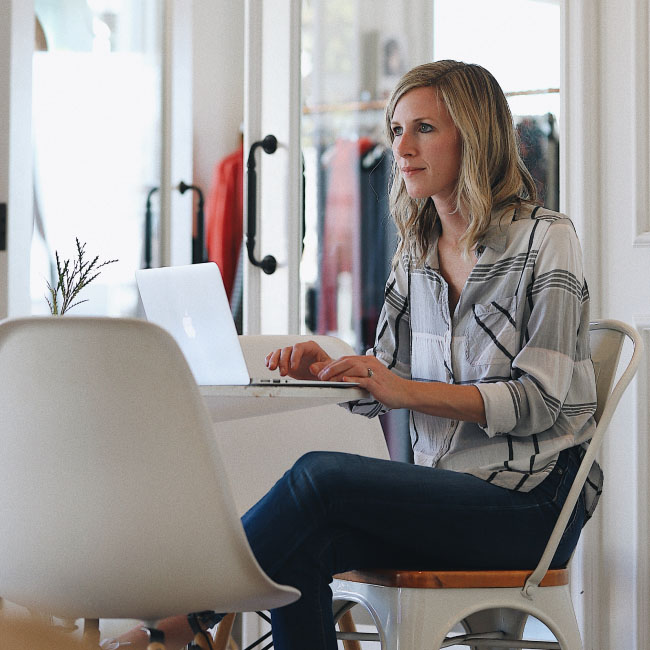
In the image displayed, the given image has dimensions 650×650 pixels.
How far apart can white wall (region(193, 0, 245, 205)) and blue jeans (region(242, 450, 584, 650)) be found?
2.45 meters

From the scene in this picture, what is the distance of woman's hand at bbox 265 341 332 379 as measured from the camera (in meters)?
1.51

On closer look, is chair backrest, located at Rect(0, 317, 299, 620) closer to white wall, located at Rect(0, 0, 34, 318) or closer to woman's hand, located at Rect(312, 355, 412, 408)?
woman's hand, located at Rect(312, 355, 412, 408)

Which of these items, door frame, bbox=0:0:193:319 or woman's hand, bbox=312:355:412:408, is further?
door frame, bbox=0:0:193:319

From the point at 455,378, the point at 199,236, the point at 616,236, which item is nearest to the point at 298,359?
the point at 455,378

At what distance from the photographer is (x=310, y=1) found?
2.75 m

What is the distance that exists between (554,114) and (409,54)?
0.44 meters

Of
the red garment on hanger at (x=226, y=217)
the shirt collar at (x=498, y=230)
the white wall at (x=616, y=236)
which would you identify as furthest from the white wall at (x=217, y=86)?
the shirt collar at (x=498, y=230)

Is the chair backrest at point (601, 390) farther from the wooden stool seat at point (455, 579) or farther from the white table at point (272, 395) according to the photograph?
the white table at point (272, 395)

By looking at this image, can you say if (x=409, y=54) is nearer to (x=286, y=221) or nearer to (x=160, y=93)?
(x=286, y=221)

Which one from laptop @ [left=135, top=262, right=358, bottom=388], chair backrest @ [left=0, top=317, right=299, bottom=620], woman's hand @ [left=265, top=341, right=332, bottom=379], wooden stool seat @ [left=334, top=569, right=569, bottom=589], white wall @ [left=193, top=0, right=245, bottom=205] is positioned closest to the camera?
chair backrest @ [left=0, top=317, right=299, bottom=620]

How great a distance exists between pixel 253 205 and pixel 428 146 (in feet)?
3.74

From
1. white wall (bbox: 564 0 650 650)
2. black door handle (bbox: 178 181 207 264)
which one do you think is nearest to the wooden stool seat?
white wall (bbox: 564 0 650 650)

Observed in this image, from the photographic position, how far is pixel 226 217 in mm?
3396

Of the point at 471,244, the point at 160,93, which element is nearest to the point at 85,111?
the point at 160,93
